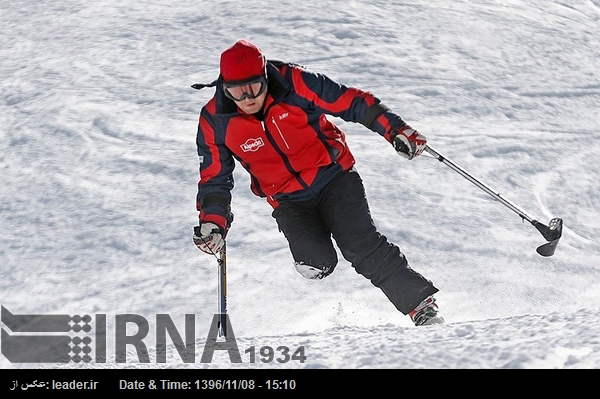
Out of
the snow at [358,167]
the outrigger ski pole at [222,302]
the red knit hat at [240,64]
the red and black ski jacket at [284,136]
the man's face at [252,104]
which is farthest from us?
the snow at [358,167]

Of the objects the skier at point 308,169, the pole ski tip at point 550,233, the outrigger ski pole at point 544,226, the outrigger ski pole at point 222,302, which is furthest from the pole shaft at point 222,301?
the pole ski tip at point 550,233

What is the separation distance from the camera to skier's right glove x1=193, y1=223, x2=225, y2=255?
15.8 feet

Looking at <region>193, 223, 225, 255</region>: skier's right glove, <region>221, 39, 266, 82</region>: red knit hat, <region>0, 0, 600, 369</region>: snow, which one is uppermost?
<region>221, 39, 266, 82</region>: red knit hat

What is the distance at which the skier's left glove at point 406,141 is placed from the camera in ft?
15.8

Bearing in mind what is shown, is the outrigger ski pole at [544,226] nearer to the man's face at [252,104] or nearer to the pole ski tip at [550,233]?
the pole ski tip at [550,233]

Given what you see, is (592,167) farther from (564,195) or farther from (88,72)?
(88,72)

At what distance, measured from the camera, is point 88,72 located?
31.8 feet

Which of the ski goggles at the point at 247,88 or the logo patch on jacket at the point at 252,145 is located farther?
the logo patch on jacket at the point at 252,145

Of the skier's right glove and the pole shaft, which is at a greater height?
the skier's right glove

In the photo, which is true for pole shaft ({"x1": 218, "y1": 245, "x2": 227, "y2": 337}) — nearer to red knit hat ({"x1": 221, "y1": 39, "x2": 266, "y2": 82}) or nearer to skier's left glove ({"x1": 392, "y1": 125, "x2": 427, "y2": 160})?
red knit hat ({"x1": 221, "y1": 39, "x2": 266, "y2": 82})

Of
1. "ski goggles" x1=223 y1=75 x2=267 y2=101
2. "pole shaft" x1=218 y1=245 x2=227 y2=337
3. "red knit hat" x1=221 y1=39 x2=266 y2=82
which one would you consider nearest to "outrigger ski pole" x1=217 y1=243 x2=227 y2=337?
"pole shaft" x1=218 y1=245 x2=227 y2=337

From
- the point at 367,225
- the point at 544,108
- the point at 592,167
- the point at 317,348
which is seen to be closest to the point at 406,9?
the point at 544,108

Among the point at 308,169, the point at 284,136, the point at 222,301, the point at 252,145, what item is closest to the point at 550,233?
the point at 308,169

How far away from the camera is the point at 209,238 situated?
482 centimetres
